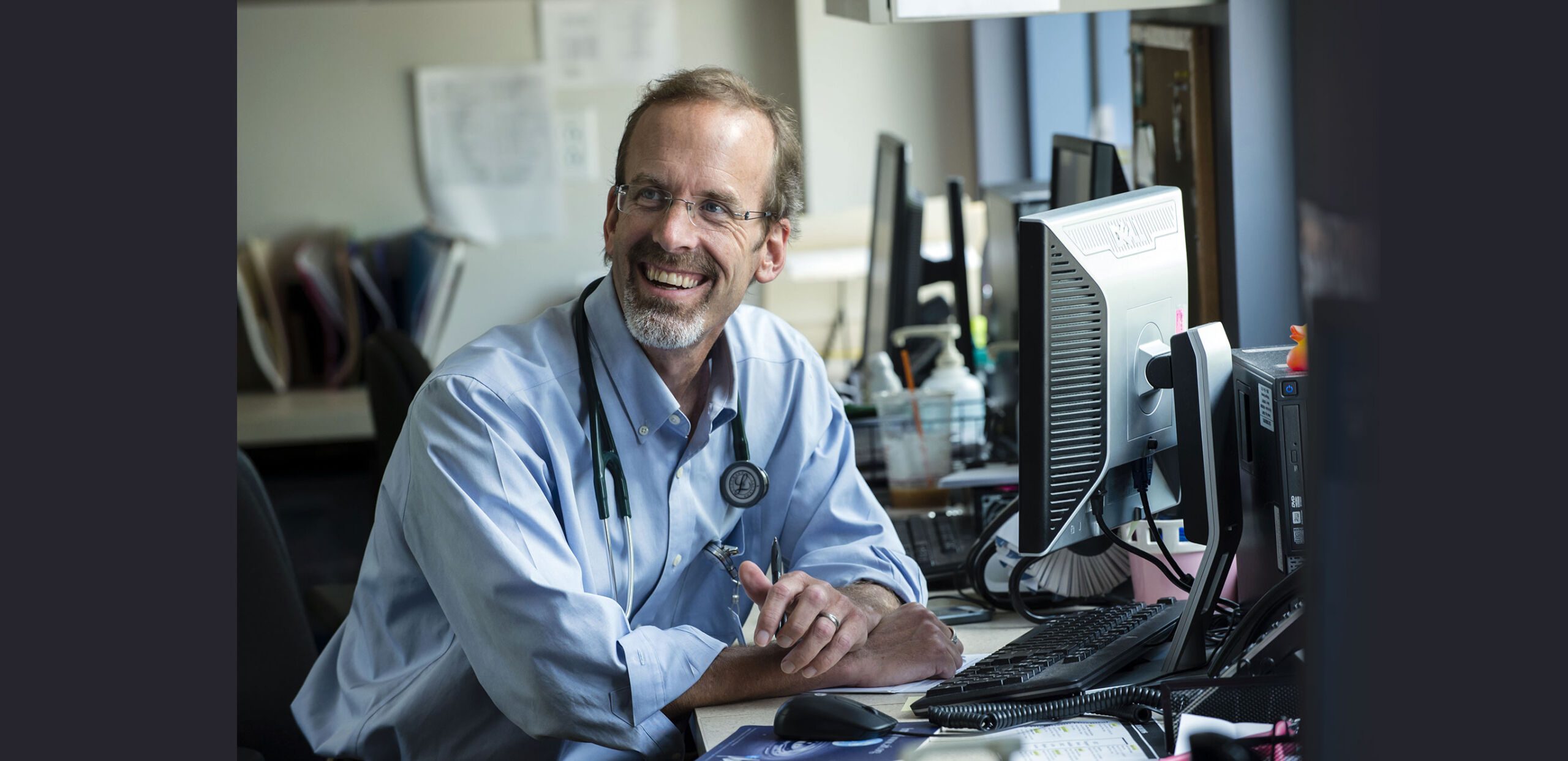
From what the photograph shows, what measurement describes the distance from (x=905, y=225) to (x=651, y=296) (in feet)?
3.10

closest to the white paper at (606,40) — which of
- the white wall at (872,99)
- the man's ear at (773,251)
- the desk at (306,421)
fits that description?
the white wall at (872,99)

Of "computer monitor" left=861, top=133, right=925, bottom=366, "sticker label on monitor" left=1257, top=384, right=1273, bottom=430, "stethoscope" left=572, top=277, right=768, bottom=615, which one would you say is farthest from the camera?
"computer monitor" left=861, top=133, right=925, bottom=366

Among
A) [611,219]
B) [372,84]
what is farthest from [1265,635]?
[372,84]

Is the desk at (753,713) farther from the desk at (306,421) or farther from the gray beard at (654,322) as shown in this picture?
the desk at (306,421)

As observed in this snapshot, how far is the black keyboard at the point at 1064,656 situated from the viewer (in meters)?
1.21

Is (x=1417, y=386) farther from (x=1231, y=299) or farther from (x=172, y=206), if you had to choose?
(x=1231, y=299)

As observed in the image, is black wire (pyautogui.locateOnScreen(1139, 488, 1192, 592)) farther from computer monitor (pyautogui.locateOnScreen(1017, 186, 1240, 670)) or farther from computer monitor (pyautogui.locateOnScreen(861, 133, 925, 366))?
computer monitor (pyautogui.locateOnScreen(861, 133, 925, 366))

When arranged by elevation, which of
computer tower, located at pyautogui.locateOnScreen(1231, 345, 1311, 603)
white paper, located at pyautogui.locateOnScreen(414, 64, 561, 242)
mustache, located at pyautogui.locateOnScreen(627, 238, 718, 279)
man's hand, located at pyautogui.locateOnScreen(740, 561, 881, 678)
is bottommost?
man's hand, located at pyautogui.locateOnScreen(740, 561, 881, 678)

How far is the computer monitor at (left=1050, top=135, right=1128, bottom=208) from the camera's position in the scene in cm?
184

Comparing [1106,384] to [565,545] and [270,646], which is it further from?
[270,646]

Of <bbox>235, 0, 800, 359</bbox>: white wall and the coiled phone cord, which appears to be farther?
<bbox>235, 0, 800, 359</bbox>: white wall

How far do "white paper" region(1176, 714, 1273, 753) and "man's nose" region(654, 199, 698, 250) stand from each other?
2.44ft

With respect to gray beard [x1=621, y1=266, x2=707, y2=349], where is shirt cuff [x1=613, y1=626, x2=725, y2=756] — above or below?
below

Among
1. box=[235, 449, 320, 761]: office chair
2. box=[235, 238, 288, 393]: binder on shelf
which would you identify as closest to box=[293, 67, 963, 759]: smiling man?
box=[235, 449, 320, 761]: office chair
